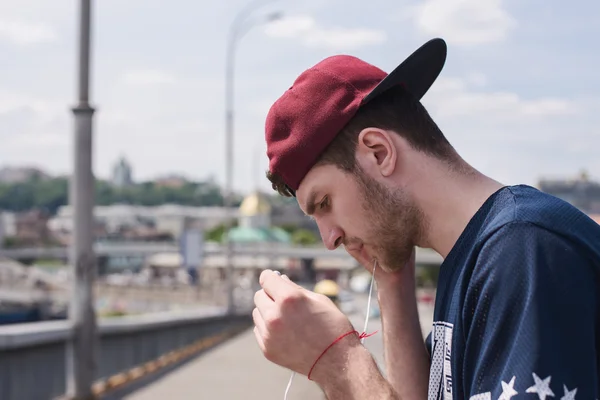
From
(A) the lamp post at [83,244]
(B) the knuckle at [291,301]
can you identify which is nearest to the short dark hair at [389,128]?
(B) the knuckle at [291,301]

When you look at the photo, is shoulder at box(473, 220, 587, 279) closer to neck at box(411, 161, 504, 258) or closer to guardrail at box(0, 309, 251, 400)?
neck at box(411, 161, 504, 258)

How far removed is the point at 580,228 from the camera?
1.50 metres

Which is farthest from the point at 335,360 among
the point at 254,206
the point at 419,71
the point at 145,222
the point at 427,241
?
the point at 145,222

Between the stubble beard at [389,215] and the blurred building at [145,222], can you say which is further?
the blurred building at [145,222]

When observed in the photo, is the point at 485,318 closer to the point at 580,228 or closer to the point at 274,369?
the point at 580,228

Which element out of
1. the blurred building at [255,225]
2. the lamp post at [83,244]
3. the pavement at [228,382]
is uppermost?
the lamp post at [83,244]

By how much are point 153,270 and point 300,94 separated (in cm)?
13749

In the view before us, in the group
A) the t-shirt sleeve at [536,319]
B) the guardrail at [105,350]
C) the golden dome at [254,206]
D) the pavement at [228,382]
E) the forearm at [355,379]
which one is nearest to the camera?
the t-shirt sleeve at [536,319]

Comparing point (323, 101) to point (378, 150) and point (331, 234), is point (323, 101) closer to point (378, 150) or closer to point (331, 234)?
point (378, 150)

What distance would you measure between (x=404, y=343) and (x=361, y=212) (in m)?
0.52

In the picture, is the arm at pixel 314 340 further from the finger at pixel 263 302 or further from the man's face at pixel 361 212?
the man's face at pixel 361 212

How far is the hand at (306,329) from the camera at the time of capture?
1778mm

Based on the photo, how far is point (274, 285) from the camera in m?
1.84

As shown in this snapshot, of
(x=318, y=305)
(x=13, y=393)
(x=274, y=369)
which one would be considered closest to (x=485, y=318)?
(x=318, y=305)
